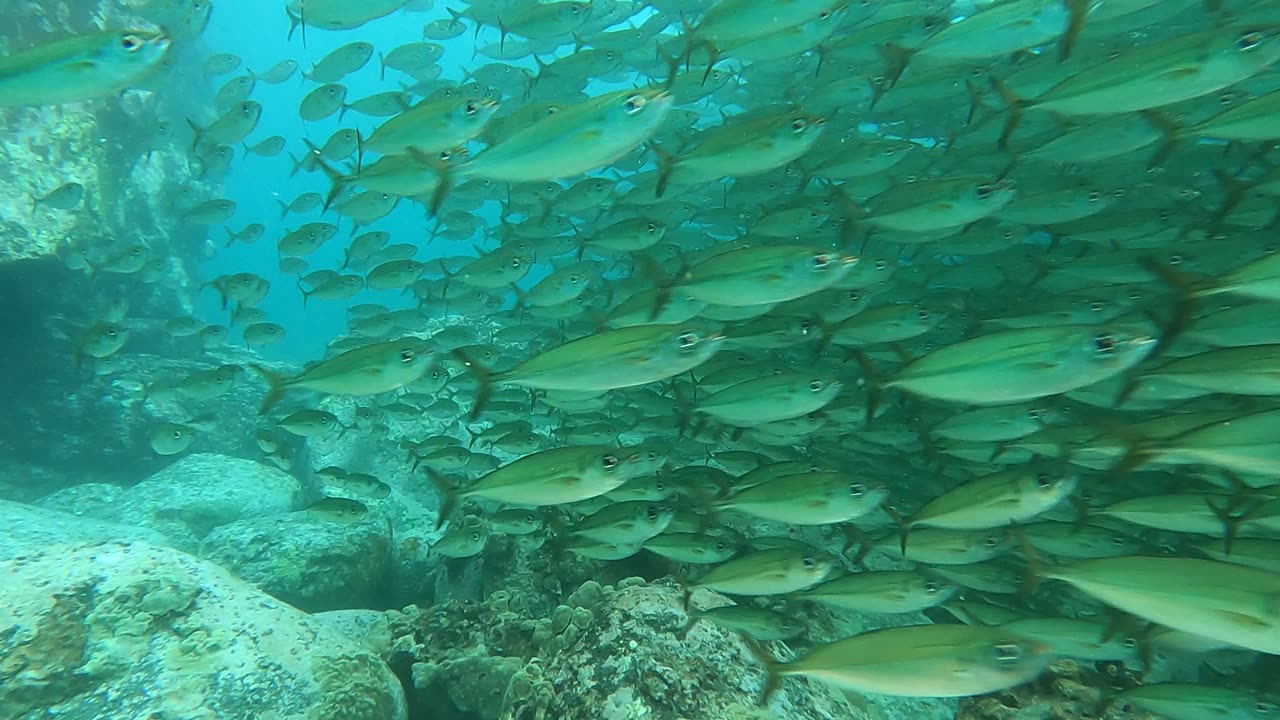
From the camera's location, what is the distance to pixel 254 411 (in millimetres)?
13703

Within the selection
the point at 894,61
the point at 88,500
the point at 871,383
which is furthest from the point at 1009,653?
the point at 88,500

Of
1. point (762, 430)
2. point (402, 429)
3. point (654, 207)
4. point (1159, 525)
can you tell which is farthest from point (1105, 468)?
point (402, 429)

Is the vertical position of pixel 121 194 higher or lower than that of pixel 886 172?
higher

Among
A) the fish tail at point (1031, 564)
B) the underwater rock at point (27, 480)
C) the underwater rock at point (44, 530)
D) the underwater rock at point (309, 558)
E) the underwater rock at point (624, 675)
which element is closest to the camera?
the fish tail at point (1031, 564)

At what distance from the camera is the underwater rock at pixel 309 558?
7.14m

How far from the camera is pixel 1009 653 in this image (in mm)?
2148

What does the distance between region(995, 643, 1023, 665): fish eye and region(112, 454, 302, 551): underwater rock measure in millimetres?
9447

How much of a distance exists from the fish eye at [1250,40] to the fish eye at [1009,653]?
3.09 m

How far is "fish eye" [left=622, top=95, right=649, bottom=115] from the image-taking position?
120 inches

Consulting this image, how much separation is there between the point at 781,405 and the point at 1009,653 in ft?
6.15

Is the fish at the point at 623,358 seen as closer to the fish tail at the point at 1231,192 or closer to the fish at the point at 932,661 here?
the fish at the point at 932,661

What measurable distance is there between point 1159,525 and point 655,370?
9.55 feet

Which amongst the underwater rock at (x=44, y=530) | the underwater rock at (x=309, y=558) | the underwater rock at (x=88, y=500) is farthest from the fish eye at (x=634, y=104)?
the underwater rock at (x=88, y=500)

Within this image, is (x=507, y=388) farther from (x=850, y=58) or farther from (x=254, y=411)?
(x=254, y=411)
